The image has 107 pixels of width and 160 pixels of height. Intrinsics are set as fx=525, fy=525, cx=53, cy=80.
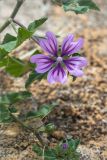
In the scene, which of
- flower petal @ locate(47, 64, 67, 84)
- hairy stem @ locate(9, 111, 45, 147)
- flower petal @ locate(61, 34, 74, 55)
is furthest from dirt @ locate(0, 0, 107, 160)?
flower petal @ locate(61, 34, 74, 55)

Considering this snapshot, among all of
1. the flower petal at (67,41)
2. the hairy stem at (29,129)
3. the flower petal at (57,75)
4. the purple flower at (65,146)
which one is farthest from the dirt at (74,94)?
the flower petal at (67,41)

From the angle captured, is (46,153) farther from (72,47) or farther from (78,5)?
(78,5)

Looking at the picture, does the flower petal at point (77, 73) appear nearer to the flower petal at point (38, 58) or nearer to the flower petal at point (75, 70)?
the flower petal at point (75, 70)

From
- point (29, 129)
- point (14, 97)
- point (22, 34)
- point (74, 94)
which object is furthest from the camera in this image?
point (74, 94)

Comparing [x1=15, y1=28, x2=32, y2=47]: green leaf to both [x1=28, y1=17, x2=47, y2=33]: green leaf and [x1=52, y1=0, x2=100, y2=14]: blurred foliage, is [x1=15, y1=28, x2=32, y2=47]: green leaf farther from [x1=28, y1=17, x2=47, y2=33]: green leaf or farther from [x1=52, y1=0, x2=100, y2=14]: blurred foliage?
[x1=52, y1=0, x2=100, y2=14]: blurred foliage

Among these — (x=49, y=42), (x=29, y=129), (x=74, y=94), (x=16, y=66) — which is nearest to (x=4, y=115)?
(x=29, y=129)

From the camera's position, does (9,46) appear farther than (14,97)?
No

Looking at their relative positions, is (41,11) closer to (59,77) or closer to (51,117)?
(51,117)
